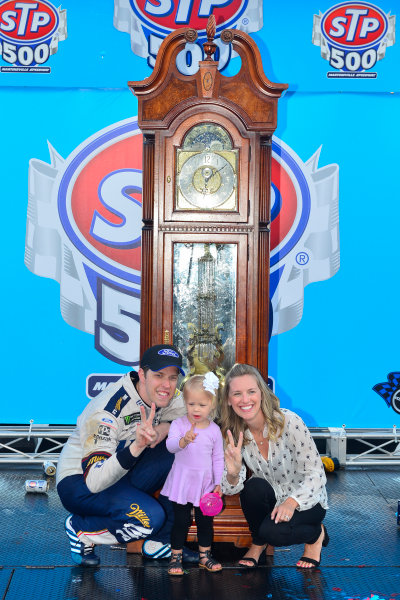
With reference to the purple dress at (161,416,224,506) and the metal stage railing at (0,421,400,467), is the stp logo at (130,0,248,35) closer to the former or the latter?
the metal stage railing at (0,421,400,467)

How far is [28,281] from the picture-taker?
15.2 feet

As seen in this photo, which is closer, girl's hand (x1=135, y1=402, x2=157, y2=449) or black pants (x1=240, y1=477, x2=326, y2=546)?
girl's hand (x1=135, y1=402, x2=157, y2=449)

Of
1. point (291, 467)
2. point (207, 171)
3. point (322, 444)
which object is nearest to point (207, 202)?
point (207, 171)

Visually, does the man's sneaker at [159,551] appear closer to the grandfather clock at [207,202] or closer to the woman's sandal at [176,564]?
the woman's sandal at [176,564]

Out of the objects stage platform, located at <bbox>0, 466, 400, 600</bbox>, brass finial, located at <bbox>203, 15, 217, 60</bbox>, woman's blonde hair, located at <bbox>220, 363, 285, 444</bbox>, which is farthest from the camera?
brass finial, located at <bbox>203, 15, 217, 60</bbox>

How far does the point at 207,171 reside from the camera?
11.2 feet

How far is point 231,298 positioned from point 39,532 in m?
1.36

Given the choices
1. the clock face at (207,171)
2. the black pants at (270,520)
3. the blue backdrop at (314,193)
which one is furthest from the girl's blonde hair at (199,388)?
the blue backdrop at (314,193)

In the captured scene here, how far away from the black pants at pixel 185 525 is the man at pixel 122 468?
69 mm

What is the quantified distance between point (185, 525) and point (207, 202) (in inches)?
54.8

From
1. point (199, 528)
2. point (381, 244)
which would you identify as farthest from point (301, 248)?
point (199, 528)

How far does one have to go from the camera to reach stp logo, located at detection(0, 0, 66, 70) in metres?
4.52

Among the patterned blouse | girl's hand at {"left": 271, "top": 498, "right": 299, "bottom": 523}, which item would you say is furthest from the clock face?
girl's hand at {"left": 271, "top": 498, "right": 299, "bottom": 523}

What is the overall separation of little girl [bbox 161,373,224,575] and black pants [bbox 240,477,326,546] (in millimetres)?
156
